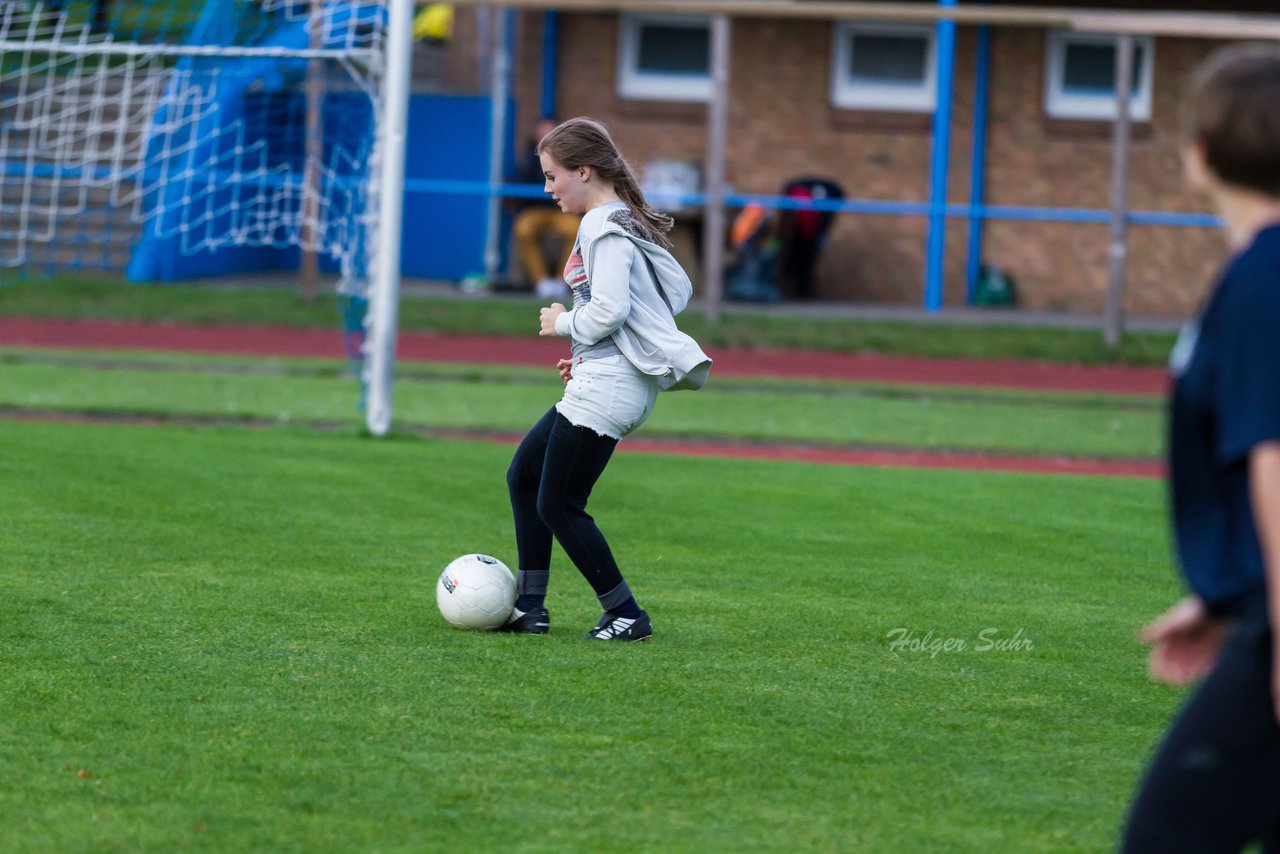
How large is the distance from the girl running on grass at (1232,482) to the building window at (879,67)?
1922 cm

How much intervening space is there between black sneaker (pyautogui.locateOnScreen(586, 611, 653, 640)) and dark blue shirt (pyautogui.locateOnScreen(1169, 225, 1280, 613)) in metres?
3.15

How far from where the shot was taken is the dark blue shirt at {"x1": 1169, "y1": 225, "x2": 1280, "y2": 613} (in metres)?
2.51

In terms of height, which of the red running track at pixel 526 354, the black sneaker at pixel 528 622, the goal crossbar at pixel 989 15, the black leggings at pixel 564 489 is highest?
the goal crossbar at pixel 989 15

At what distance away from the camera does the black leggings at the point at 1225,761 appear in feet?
8.48

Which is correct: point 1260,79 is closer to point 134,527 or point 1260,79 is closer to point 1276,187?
point 1276,187

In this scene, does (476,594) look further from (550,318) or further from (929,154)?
(929,154)

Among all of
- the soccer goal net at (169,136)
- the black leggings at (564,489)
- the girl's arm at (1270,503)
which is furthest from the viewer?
the soccer goal net at (169,136)

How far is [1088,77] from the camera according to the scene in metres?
21.5

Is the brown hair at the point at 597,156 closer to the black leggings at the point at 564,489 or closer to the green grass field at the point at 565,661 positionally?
the black leggings at the point at 564,489

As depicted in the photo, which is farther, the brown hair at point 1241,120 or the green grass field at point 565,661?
the green grass field at point 565,661

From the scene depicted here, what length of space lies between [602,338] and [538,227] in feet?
48.0

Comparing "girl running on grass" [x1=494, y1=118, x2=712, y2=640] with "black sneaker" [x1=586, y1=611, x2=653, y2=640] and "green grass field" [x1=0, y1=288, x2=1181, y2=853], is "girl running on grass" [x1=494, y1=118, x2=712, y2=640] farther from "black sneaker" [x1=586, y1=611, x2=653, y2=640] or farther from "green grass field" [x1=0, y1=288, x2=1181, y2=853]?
"green grass field" [x1=0, y1=288, x2=1181, y2=853]

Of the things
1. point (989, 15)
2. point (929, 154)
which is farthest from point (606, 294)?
point (929, 154)

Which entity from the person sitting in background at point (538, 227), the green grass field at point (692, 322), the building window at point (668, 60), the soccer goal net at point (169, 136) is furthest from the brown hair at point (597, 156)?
the building window at point (668, 60)
